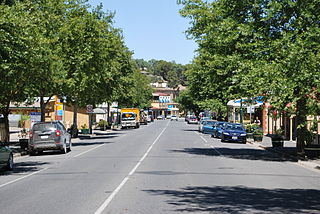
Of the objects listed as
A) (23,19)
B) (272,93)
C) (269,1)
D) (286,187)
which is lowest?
(286,187)

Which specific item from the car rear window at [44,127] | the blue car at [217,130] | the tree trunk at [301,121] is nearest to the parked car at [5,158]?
the car rear window at [44,127]

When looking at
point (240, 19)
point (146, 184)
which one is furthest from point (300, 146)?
point (146, 184)

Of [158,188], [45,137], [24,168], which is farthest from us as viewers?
[45,137]

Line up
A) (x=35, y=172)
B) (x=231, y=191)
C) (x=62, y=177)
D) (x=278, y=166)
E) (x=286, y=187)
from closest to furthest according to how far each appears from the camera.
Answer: (x=231, y=191)
(x=286, y=187)
(x=62, y=177)
(x=35, y=172)
(x=278, y=166)

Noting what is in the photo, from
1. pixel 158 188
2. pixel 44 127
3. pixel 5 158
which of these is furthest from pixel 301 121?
pixel 5 158

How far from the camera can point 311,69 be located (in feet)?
69.6

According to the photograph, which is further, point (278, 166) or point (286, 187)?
point (278, 166)

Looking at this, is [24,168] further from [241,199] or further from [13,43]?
[241,199]

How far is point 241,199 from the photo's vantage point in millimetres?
11789

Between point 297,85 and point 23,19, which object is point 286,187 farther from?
point 23,19

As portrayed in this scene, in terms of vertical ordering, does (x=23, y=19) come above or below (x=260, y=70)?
above

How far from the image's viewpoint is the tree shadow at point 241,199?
34.5ft

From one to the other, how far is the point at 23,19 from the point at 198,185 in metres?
8.86

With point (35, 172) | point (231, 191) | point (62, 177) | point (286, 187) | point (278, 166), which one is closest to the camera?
point (231, 191)
